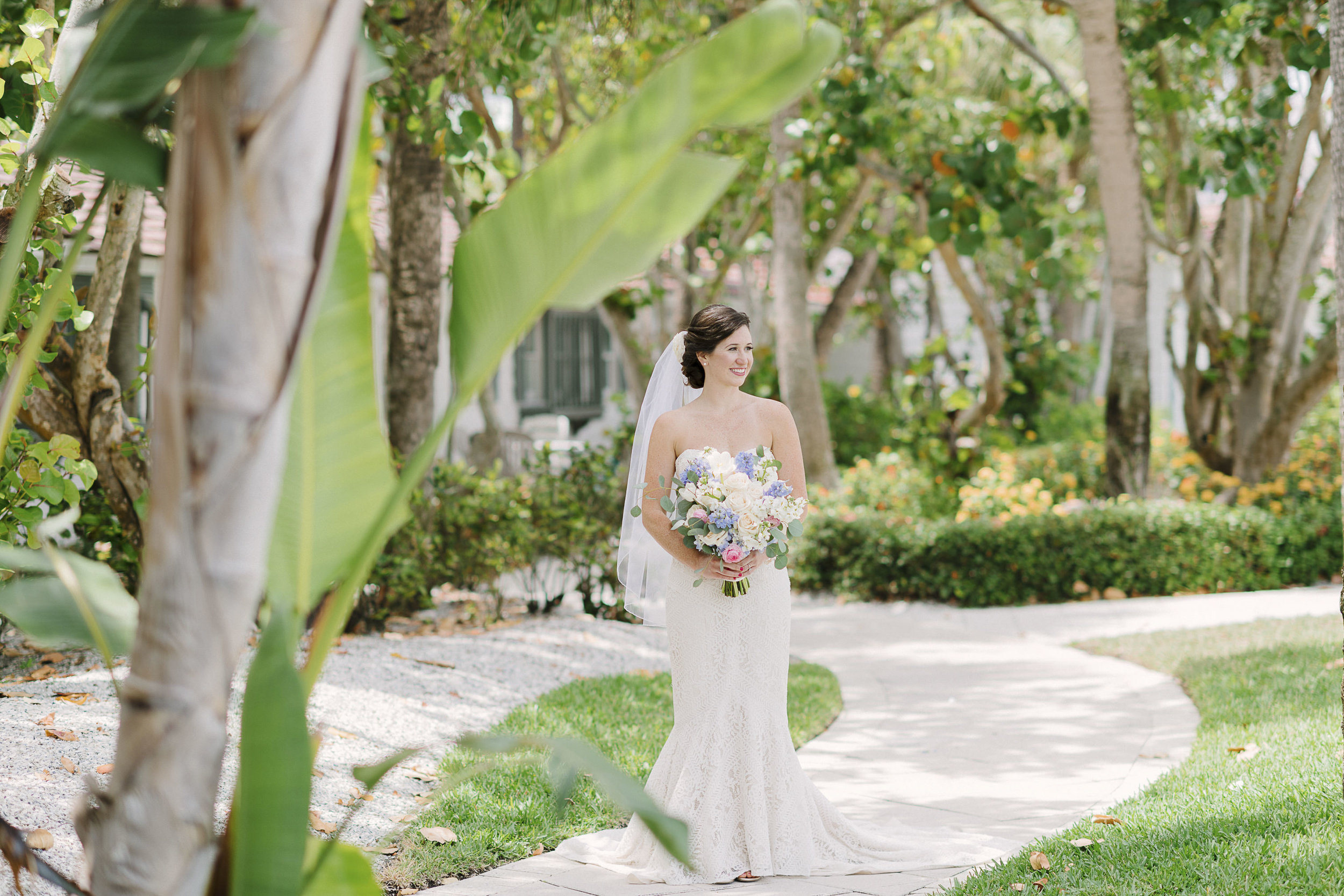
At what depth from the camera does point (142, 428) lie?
6.61 meters

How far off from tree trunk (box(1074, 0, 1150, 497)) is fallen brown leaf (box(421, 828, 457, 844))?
8.57 meters

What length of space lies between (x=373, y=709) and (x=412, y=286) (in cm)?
374

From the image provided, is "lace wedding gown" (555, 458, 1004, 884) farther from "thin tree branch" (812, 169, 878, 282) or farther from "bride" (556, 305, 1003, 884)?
"thin tree branch" (812, 169, 878, 282)

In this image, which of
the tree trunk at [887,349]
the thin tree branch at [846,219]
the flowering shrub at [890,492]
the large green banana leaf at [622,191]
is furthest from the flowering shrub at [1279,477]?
the large green banana leaf at [622,191]

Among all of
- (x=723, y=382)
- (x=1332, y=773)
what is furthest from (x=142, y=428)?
(x=1332, y=773)

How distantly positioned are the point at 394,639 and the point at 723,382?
13.2ft

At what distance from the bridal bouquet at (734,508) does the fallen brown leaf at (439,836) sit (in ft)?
4.47

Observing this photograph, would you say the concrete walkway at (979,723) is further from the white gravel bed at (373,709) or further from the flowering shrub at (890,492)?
the flowering shrub at (890,492)

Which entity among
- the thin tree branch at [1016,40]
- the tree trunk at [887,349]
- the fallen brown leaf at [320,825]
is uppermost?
the thin tree branch at [1016,40]

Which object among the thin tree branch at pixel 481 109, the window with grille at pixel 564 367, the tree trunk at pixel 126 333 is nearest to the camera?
the tree trunk at pixel 126 333

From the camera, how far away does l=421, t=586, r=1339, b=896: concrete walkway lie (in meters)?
4.27

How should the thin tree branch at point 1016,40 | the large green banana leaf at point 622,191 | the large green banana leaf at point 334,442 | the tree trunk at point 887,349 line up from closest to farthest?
the large green banana leaf at point 622,191 → the large green banana leaf at point 334,442 → the thin tree branch at point 1016,40 → the tree trunk at point 887,349

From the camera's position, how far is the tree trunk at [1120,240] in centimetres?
988

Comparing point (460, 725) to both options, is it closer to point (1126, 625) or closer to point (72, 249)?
point (72, 249)
